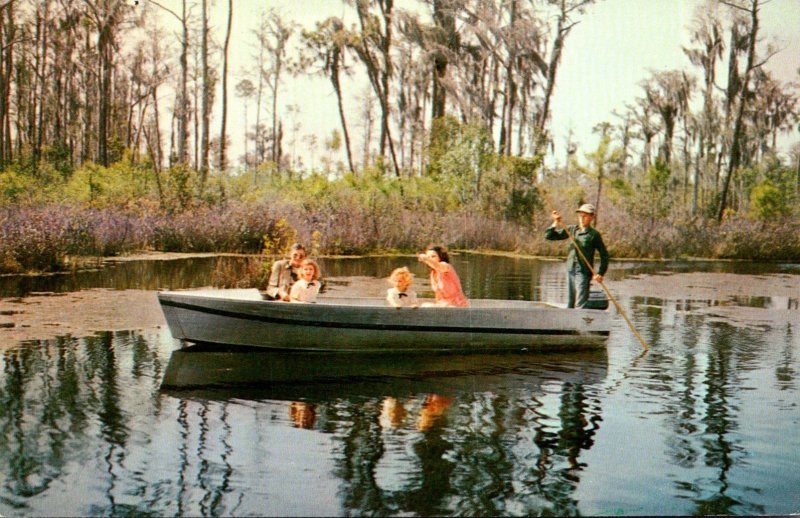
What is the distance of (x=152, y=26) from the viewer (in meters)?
6.77

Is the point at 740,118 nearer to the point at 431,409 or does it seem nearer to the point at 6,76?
the point at 431,409

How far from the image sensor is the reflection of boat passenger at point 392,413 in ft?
14.8

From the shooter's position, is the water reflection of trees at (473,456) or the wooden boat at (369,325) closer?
the water reflection of trees at (473,456)

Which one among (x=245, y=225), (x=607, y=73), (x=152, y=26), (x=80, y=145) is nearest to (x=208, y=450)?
(x=152, y=26)

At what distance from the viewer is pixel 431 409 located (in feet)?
16.0

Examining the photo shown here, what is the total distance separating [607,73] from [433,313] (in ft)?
8.21

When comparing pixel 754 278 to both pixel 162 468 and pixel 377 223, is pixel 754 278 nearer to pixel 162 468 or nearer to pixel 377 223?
pixel 377 223

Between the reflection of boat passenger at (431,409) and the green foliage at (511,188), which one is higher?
the green foliage at (511,188)

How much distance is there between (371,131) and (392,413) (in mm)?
4606

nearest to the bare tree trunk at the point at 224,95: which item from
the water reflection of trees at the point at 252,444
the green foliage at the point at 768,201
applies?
the water reflection of trees at the point at 252,444

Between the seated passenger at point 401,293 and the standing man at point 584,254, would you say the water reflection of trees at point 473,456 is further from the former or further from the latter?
the standing man at point 584,254

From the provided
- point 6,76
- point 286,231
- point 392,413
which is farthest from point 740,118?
point 6,76

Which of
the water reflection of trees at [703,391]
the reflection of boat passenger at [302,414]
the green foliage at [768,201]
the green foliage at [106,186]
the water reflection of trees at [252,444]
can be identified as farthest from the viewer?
the green foliage at [106,186]

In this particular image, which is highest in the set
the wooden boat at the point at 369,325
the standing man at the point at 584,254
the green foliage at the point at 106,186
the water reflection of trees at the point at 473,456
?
the green foliage at the point at 106,186
